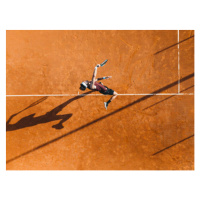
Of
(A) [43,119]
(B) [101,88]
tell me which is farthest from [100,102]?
(A) [43,119]

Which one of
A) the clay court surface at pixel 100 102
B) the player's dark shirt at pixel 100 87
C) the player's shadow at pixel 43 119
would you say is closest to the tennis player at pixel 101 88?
the player's dark shirt at pixel 100 87

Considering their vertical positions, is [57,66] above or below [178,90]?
above

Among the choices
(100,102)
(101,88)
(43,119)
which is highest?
(101,88)

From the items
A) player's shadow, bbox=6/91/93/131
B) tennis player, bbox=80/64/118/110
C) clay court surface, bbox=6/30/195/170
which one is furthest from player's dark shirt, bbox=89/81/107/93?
player's shadow, bbox=6/91/93/131

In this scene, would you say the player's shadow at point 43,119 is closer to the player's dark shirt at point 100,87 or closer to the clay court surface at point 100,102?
the clay court surface at point 100,102

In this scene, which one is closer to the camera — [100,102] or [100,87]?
[100,87]

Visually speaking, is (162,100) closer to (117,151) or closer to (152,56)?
(152,56)

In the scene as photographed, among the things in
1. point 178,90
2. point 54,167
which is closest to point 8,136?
point 54,167

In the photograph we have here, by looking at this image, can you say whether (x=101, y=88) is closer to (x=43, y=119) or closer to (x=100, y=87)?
(x=100, y=87)
